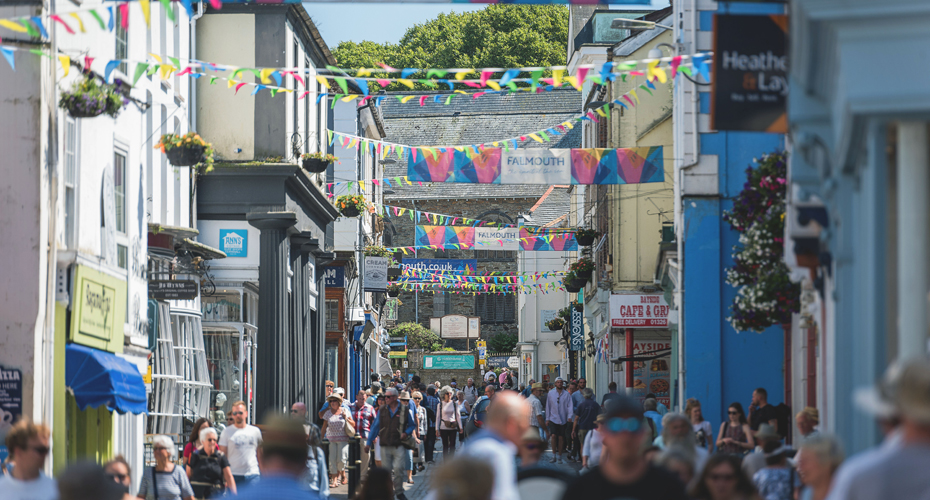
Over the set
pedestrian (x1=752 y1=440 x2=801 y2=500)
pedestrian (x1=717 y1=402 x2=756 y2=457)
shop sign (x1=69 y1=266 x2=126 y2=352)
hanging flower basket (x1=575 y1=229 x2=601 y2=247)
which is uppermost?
hanging flower basket (x1=575 y1=229 x2=601 y2=247)

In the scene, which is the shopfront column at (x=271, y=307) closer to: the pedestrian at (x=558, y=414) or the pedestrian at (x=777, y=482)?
the pedestrian at (x=558, y=414)

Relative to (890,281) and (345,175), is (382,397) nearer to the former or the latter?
(890,281)

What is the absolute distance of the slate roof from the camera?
67.6m

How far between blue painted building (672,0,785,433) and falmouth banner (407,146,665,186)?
0.81 meters

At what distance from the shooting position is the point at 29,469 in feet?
22.8

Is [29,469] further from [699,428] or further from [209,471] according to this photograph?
[699,428]

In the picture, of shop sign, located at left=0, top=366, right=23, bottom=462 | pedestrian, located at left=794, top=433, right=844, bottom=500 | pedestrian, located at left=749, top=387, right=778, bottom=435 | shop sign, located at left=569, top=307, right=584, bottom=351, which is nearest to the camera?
pedestrian, located at left=794, top=433, right=844, bottom=500

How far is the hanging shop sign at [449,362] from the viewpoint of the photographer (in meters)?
60.1

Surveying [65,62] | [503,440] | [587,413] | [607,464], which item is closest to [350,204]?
[587,413]

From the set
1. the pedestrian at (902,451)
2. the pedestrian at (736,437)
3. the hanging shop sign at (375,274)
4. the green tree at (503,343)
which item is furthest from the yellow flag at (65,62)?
the green tree at (503,343)

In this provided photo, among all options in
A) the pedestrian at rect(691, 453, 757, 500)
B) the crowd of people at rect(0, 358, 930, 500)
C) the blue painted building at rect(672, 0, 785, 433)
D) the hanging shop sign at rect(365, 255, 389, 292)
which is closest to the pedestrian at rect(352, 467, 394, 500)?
the crowd of people at rect(0, 358, 930, 500)

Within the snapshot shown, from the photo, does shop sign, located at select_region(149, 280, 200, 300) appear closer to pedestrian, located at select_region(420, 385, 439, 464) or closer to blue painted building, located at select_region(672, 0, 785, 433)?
blue painted building, located at select_region(672, 0, 785, 433)

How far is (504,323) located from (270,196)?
151 ft

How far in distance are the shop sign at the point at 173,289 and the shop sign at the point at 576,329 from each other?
23.9 m
